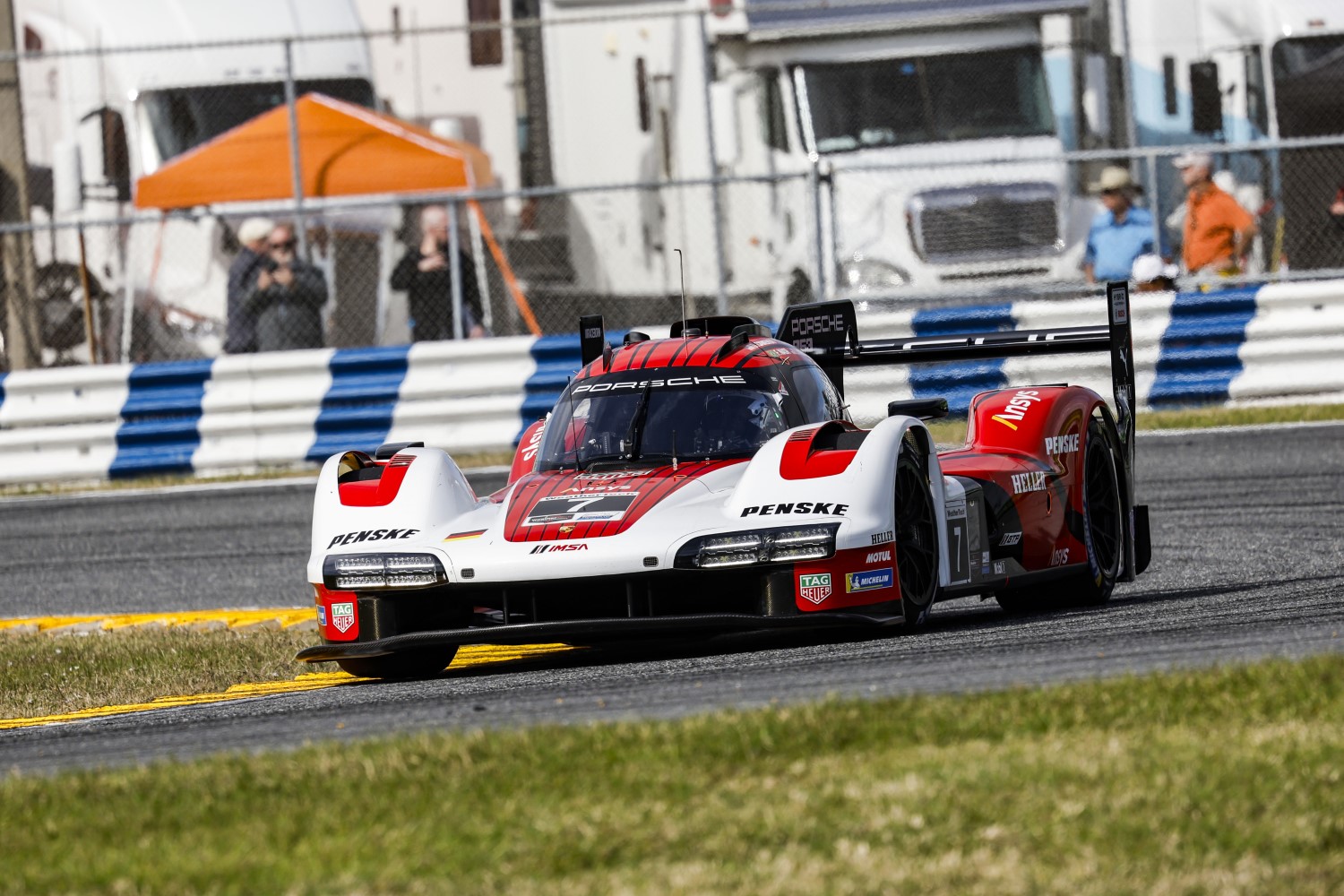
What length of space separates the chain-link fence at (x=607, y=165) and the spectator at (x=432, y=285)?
23mm

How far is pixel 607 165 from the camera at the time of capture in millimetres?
19516

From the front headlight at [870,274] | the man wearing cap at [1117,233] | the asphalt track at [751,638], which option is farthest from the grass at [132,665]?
the man wearing cap at [1117,233]

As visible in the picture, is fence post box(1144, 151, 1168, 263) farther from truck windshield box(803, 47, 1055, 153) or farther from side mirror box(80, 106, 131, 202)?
side mirror box(80, 106, 131, 202)

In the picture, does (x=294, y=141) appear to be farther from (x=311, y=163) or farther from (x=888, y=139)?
(x=888, y=139)

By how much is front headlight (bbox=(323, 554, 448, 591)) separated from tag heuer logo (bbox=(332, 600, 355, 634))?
6 cm

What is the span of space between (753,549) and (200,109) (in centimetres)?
1357

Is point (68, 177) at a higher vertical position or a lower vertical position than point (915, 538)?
higher

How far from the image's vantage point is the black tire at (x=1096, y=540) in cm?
937

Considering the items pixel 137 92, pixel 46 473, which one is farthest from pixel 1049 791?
pixel 137 92

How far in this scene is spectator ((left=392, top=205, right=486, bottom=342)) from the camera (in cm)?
1788

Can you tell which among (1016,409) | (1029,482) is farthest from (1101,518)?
(1029,482)

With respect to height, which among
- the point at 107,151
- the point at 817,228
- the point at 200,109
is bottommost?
the point at 817,228

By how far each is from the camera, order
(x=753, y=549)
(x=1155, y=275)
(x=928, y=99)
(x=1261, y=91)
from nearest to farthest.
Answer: (x=753, y=549), (x=1155, y=275), (x=928, y=99), (x=1261, y=91)

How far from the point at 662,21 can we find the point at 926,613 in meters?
11.9
